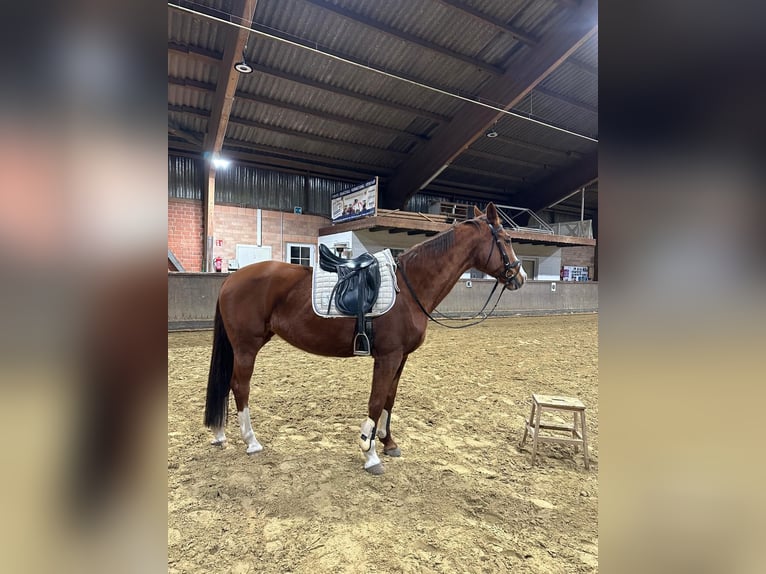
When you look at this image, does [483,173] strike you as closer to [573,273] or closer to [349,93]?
[573,273]

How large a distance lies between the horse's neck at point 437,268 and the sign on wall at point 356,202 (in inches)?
312

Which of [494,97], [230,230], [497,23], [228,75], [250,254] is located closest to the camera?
[228,75]

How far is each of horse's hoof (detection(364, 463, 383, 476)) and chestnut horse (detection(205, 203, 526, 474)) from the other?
0.22 metres

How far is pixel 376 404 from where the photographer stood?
2154mm

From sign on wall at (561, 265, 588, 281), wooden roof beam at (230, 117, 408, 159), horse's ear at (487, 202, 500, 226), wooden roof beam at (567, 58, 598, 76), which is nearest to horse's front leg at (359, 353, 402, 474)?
horse's ear at (487, 202, 500, 226)

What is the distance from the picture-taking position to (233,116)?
364 inches

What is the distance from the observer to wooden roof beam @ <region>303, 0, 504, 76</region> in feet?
21.5

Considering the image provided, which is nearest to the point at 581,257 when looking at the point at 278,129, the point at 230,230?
the point at 278,129

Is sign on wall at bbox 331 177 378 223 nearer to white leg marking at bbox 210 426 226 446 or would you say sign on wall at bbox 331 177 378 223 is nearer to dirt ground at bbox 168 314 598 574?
dirt ground at bbox 168 314 598 574

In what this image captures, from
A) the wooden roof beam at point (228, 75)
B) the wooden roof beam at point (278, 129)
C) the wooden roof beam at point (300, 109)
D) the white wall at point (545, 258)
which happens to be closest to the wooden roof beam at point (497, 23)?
the wooden roof beam at point (228, 75)

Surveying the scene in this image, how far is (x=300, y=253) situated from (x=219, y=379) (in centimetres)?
987
